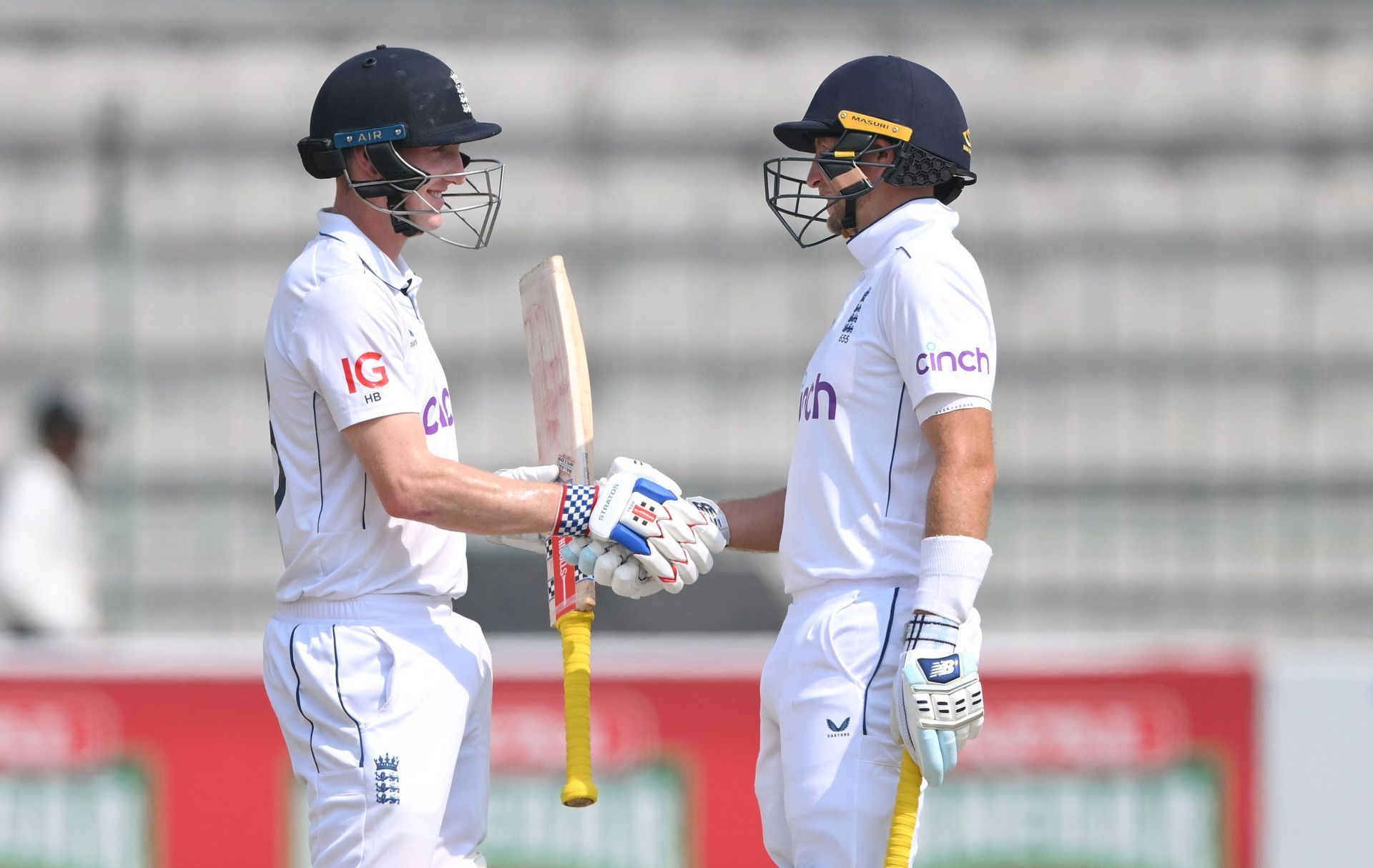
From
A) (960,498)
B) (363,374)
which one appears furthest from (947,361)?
(363,374)

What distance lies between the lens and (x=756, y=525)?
13.1 ft

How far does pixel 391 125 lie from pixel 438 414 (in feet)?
1.95

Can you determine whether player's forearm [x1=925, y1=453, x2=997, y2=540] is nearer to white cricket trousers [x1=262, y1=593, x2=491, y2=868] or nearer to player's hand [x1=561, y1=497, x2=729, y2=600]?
player's hand [x1=561, y1=497, x2=729, y2=600]

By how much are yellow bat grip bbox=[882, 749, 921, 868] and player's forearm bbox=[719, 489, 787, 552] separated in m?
0.76

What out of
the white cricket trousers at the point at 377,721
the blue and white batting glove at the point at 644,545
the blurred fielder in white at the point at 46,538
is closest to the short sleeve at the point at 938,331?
the blue and white batting glove at the point at 644,545

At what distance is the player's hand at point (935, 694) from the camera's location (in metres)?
3.25

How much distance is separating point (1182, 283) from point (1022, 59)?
115 centimetres

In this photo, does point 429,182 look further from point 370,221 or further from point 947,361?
point 947,361

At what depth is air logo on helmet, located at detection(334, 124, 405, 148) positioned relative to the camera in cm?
362

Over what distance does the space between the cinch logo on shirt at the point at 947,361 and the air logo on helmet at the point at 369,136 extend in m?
1.15

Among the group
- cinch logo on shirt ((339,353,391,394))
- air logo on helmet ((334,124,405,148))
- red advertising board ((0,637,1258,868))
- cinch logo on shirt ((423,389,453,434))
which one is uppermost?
air logo on helmet ((334,124,405,148))

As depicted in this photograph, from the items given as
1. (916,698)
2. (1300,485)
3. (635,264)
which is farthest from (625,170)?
(916,698)

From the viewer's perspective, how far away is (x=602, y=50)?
7473mm

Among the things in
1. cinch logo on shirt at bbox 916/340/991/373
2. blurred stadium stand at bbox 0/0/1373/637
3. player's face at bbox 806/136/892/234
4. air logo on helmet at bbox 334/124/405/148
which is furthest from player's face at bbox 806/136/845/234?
blurred stadium stand at bbox 0/0/1373/637
